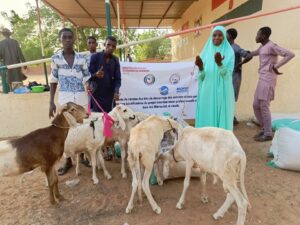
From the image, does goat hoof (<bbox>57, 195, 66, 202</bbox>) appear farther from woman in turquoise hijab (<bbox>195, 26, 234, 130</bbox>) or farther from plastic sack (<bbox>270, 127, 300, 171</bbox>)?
plastic sack (<bbox>270, 127, 300, 171</bbox>)

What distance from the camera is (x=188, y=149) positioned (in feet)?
10.6

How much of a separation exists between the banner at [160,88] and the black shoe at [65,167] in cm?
172

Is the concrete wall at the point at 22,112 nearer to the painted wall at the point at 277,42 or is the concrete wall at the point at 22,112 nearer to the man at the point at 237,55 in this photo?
the man at the point at 237,55

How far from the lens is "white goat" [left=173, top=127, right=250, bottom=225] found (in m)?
2.78

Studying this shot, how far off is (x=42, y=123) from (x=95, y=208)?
410 centimetres

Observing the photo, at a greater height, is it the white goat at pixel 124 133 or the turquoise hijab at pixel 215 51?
the turquoise hijab at pixel 215 51

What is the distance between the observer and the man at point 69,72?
397cm

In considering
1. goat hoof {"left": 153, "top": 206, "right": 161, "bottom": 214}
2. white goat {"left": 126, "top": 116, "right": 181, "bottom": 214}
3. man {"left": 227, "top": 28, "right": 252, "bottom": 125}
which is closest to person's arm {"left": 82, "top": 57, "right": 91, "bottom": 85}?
white goat {"left": 126, "top": 116, "right": 181, "bottom": 214}

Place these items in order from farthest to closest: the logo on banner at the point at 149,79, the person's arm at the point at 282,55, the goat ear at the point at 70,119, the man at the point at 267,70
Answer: the logo on banner at the point at 149,79, the man at the point at 267,70, the person's arm at the point at 282,55, the goat ear at the point at 70,119

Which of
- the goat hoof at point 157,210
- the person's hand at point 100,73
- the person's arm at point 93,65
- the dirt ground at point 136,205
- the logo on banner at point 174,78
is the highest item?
the person's arm at point 93,65

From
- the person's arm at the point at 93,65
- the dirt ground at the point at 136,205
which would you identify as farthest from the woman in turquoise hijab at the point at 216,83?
the person's arm at the point at 93,65

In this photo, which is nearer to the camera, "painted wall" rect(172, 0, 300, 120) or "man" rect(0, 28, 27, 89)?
"painted wall" rect(172, 0, 300, 120)

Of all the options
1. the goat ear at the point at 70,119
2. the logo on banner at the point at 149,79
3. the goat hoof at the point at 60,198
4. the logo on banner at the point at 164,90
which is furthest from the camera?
the logo on banner at the point at 164,90

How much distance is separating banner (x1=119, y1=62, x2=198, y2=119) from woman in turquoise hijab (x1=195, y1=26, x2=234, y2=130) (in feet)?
6.13
